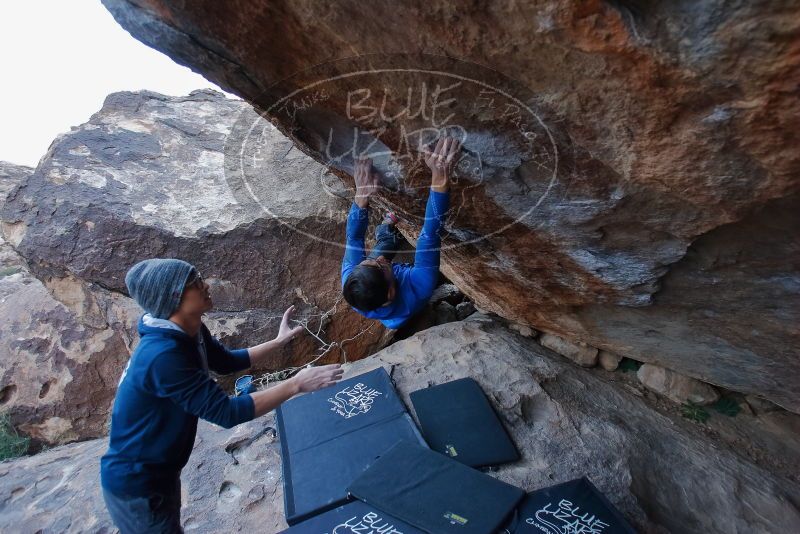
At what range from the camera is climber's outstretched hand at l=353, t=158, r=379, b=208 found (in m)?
2.62

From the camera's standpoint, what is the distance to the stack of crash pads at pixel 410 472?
206 cm

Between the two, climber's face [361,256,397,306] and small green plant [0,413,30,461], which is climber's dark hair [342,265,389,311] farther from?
small green plant [0,413,30,461]

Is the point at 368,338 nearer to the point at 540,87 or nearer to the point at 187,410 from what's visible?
the point at 187,410

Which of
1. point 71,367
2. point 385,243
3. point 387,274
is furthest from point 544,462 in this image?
point 71,367

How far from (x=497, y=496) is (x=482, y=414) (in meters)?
0.66

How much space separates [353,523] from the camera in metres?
2.10

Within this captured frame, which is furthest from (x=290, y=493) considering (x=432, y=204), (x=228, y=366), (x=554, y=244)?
(x=554, y=244)

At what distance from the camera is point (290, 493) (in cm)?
241

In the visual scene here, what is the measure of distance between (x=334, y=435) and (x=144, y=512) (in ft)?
3.53

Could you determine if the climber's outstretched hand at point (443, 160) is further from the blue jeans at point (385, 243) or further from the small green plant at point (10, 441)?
the small green plant at point (10, 441)

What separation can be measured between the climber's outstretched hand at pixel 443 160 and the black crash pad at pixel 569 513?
1.51 m

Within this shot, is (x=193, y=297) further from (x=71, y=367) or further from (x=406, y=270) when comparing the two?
(x=71, y=367)

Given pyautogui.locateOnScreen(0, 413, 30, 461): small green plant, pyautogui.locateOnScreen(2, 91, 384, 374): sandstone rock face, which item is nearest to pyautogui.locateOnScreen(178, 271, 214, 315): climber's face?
pyautogui.locateOnScreen(2, 91, 384, 374): sandstone rock face

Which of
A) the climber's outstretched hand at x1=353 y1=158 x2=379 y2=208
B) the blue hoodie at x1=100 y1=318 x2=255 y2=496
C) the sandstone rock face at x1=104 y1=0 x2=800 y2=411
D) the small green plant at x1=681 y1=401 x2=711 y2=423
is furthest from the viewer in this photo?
the small green plant at x1=681 y1=401 x2=711 y2=423
